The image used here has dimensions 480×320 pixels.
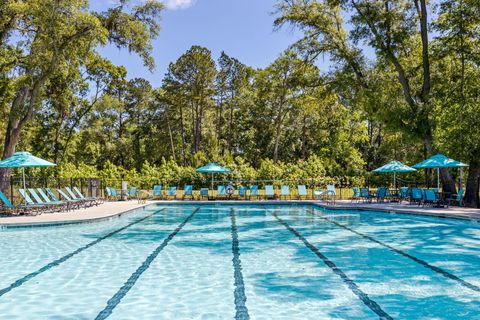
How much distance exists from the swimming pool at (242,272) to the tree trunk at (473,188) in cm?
505

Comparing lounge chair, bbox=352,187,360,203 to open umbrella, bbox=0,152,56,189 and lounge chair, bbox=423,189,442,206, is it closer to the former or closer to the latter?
lounge chair, bbox=423,189,442,206

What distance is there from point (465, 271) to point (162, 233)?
25.2 ft

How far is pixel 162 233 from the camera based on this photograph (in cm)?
1211

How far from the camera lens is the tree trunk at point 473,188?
17547 millimetres

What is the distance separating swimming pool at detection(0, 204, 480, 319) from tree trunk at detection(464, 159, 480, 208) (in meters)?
5.05

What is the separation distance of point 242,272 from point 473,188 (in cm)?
1392

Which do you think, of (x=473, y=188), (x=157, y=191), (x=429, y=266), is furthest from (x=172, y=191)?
(x=429, y=266)

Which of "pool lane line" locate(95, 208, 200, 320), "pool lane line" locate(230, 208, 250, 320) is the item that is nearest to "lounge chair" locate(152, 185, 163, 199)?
"pool lane line" locate(95, 208, 200, 320)

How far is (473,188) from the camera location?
17.6 m

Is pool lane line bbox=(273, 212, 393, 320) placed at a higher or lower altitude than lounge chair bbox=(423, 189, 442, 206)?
lower

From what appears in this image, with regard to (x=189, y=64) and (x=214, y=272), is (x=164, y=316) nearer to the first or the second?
(x=214, y=272)

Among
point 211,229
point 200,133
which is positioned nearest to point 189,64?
point 200,133

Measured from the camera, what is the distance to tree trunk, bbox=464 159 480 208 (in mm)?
17547

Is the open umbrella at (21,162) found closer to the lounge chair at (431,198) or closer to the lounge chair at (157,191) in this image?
the lounge chair at (157,191)
